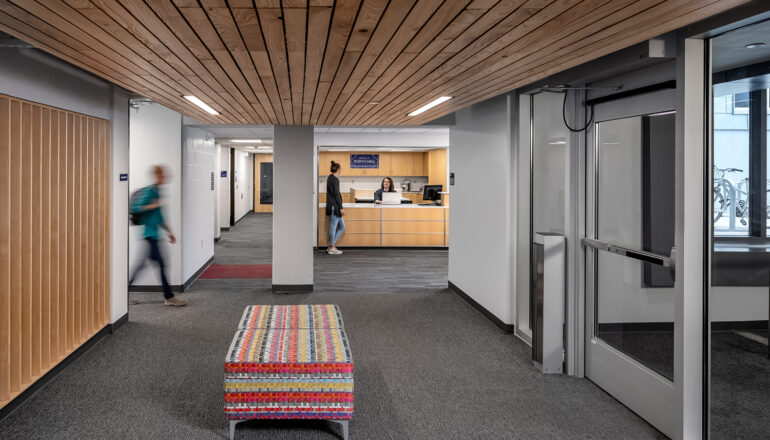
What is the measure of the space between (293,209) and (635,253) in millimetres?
4593

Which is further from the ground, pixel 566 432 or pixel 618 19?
pixel 618 19


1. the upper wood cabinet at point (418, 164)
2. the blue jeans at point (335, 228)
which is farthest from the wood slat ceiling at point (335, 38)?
the upper wood cabinet at point (418, 164)

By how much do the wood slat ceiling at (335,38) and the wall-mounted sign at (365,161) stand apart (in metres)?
10.9

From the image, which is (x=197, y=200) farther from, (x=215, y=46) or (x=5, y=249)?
(x=215, y=46)

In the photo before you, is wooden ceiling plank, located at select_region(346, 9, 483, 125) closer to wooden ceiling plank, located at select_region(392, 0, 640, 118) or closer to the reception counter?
wooden ceiling plank, located at select_region(392, 0, 640, 118)

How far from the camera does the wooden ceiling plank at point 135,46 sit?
7.45 feet

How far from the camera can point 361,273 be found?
8.77 m

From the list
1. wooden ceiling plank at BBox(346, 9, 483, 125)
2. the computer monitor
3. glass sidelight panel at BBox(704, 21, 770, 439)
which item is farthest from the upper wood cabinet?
glass sidelight panel at BBox(704, 21, 770, 439)

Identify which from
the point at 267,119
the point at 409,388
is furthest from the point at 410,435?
the point at 267,119

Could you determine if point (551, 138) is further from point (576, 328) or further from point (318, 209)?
point (318, 209)

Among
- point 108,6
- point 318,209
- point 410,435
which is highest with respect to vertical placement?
point 108,6

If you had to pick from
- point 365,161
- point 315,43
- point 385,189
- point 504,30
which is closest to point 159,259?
point 315,43

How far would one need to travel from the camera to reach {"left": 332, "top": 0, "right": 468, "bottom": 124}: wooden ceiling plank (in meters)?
2.23

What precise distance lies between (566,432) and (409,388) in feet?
3.71
